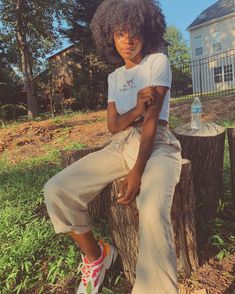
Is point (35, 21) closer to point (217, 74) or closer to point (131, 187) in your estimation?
point (217, 74)

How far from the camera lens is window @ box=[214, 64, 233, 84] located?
24484mm

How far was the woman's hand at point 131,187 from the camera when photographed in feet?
7.22

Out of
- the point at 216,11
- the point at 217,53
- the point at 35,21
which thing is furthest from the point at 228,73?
the point at 35,21

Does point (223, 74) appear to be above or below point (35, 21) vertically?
below

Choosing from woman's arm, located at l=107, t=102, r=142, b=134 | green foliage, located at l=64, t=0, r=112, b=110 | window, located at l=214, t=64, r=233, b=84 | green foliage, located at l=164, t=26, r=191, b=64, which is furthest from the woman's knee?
green foliage, located at l=164, t=26, r=191, b=64

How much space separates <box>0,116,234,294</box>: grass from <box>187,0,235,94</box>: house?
70.1 ft

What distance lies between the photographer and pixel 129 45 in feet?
8.65

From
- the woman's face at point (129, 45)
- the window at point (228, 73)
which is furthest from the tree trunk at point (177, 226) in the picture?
the window at point (228, 73)

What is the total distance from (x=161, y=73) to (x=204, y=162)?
36.9 inches

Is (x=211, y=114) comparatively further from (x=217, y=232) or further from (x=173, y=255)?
(x=173, y=255)

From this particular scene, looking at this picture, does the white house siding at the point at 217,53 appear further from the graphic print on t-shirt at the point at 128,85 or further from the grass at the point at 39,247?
the graphic print on t-shirt at the point at 128,85

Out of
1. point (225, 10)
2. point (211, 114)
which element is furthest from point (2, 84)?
point (225, 10)

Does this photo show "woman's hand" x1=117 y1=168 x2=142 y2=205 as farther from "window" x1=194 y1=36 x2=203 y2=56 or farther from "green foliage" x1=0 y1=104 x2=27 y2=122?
"window" x1=194 y1=36 x2=203 y2=56

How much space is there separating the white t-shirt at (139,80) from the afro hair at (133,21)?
155 millimetres
